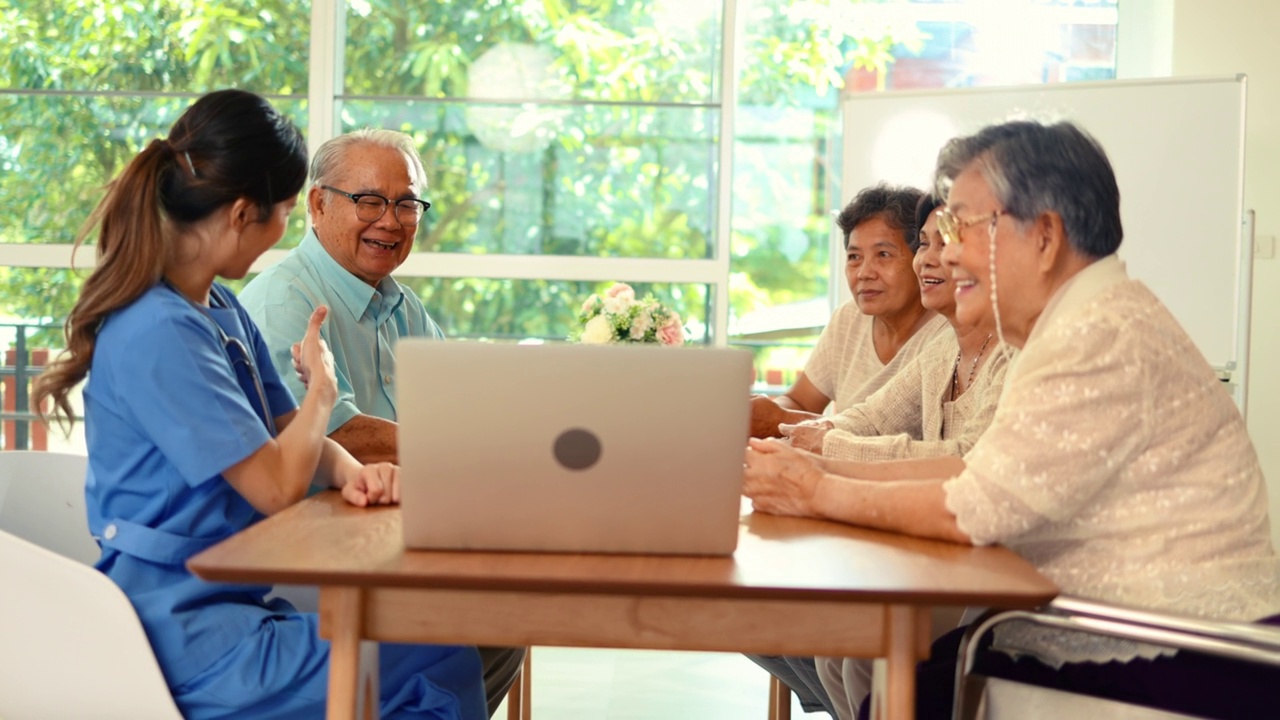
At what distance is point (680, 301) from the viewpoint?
203 inches

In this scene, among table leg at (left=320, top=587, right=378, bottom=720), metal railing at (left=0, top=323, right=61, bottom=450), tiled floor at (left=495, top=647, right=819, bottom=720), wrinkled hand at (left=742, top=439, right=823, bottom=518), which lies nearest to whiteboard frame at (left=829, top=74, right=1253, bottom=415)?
tiled floor at (left=495, top=647, right=819, bottom=720)

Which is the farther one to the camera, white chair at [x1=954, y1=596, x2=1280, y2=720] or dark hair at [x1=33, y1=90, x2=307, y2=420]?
dark hair at [x1=33, y1=90, x2=307, y2=420]

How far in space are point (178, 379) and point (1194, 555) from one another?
51.9 inches

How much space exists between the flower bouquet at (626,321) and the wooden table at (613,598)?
1.42m

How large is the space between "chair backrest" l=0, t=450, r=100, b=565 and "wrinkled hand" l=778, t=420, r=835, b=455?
1272 mm

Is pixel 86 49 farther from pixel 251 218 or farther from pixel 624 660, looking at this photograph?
pixel 251 218

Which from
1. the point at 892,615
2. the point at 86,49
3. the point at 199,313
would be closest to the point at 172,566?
the point at 199,313

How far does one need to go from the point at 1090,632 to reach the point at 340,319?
5.51ft

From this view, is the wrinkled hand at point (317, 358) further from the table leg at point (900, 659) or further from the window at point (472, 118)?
the window at point (472, 118)

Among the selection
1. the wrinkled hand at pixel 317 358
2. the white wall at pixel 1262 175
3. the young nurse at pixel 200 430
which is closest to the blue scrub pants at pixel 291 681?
the young nurse at pixel 200 430

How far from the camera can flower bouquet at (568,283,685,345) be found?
2.85 m

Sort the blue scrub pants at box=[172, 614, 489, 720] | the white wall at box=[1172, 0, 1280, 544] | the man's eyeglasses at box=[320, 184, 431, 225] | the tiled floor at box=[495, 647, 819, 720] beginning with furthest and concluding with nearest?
the white wall at box=[1172, 0, 1280, 544] → the tiled floor at box=[495, 647, 819, 720] → the man's eyeglasses at box=[320, 184, 431, 225] → the blue scrub pants at box=[172, 614, 489, 720]

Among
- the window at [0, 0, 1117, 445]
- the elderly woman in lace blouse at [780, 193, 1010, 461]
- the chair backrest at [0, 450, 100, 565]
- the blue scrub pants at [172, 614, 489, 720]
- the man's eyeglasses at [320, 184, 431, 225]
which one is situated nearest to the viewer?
the blue scrub pants at [172, 614, 489, 720]

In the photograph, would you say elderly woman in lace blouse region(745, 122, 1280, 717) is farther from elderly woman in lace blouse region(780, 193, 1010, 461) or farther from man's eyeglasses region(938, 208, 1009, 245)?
elderly woman in lace blouse region(780, 193, 1010, 461)
